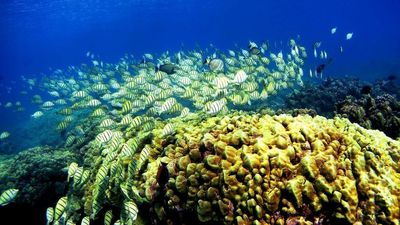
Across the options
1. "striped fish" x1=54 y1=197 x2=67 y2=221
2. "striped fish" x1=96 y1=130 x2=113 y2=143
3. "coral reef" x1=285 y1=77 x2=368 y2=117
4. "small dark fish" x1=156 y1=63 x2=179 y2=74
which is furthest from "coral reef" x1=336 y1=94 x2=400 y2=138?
"striped fish" x1=54 y1=197 x2=67 y2=221

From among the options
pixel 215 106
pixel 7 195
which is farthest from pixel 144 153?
pixel 7 195

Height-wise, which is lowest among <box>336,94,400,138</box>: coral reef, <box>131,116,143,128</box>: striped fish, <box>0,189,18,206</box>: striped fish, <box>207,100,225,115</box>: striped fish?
A: <box>0,189,18,206</box>: striped fish

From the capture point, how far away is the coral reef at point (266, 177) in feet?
11.5

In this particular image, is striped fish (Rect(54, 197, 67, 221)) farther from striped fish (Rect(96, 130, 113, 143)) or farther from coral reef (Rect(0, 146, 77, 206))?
coral reef (Rect(0, 146, 77, 206))

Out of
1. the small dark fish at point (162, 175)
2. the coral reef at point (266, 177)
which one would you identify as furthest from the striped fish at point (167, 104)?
the small dark fish at point (162, 175)

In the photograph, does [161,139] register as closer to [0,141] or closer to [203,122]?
[203,122]

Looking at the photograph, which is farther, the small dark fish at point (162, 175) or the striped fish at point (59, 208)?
the striped fish at point (59, 208)

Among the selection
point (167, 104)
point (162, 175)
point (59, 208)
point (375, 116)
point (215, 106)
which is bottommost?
point (59, 208)

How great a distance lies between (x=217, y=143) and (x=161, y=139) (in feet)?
5.72

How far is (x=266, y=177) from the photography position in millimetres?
3811

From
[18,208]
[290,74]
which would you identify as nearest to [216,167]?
[18,208]

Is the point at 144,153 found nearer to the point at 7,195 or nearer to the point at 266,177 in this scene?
Result: the point at 266,177

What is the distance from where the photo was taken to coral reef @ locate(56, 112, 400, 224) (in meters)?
3.51

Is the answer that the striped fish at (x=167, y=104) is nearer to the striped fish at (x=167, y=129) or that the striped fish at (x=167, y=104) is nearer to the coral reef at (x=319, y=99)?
the striped fish at (x=167, y=129)
